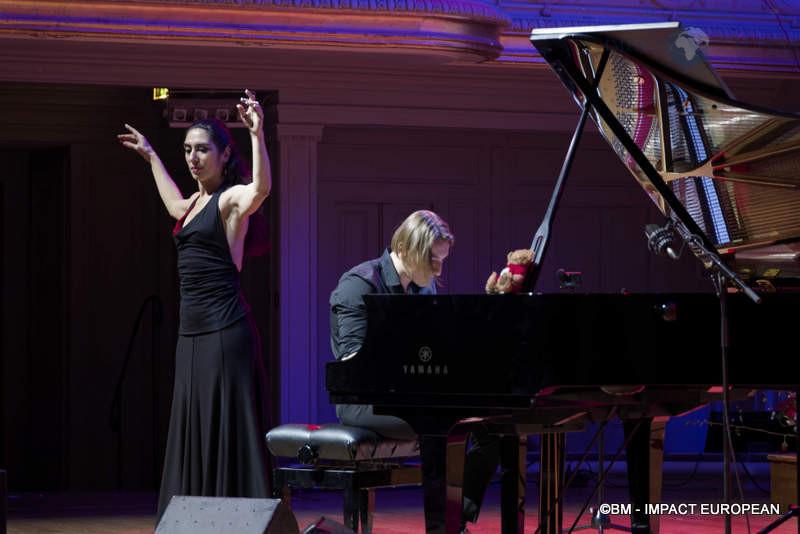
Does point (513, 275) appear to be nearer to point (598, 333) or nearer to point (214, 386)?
point (598, 333)

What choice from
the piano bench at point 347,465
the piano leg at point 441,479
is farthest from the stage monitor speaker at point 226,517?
the piano bench at point 347,465

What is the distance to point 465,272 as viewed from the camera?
896cm

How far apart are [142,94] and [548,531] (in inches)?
239

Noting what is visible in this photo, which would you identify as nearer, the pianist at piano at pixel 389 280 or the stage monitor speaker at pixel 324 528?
the stage monitor speaker at pixel 324 528

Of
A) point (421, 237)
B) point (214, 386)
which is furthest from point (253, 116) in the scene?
point (214, 386)

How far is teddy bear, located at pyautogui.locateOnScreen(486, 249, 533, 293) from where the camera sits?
3783 mm

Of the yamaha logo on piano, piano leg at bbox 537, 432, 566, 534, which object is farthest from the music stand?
piano leg at bbox 537, 432, 566, 534

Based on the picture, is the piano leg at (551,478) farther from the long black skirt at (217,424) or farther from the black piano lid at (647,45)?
the black piano lid at (647,45)

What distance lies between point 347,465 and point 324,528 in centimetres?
106

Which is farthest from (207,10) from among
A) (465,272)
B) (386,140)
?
(465,272)

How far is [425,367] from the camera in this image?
363 cm

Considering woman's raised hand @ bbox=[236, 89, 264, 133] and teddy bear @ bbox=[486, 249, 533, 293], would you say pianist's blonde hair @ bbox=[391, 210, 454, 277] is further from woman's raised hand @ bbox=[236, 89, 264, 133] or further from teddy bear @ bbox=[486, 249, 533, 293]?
woman's raised hand @ bbox=[236, 89, 264, 133]

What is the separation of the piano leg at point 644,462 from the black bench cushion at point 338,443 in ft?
2.50

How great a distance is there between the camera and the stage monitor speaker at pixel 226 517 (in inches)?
125
